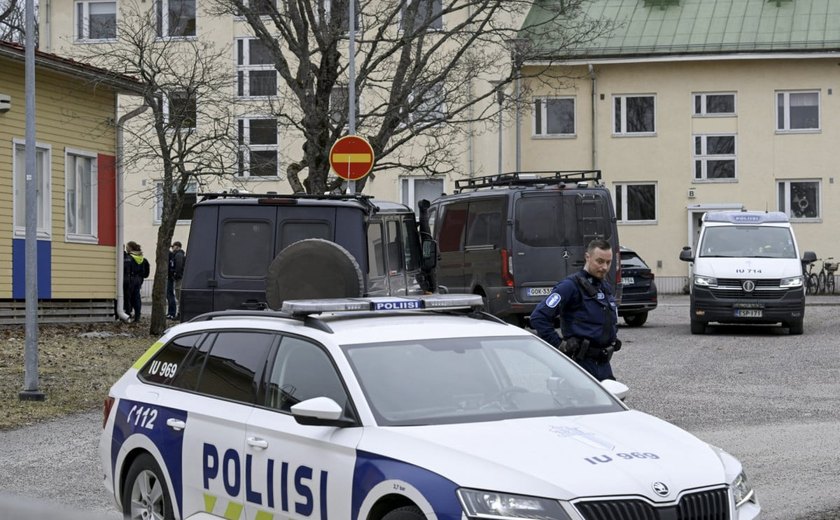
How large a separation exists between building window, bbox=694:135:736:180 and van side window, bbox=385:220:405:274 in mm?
31461

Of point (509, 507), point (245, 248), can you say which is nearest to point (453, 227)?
point (245, 248)

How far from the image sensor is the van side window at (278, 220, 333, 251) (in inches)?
553

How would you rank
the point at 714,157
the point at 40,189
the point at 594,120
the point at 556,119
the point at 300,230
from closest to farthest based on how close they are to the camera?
the point at 300,230
the point at 40,189
the point at 714,157
the point at 594,120
the point at 556,119

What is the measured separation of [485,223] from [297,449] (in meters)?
16.8

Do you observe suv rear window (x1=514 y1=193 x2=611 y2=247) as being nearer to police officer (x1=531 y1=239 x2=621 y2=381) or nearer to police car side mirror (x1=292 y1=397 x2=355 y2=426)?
police officer (x1=531 y1=239 x2=621 y2=381)

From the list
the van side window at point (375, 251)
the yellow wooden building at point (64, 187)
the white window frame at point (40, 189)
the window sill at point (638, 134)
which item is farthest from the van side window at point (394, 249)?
the window sill at point (638, 134)

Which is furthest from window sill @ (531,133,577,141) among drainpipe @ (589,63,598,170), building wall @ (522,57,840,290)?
drainpipe @ (589,63,598,170)

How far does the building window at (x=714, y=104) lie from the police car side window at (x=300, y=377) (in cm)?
4053

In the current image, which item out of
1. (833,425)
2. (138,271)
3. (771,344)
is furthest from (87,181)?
(833,425)

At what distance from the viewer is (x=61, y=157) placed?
26141mm

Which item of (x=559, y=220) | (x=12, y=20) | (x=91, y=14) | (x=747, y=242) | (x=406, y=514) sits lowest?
(x=406, y=514)

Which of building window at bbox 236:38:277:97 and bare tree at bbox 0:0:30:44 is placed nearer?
bare tree at bbox 0:0:30:44

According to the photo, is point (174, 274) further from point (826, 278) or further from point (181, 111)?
point (826, 278)

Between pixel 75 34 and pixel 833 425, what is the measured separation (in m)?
40.0
